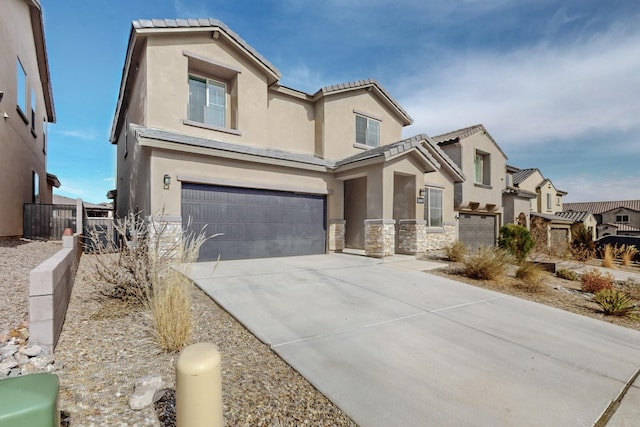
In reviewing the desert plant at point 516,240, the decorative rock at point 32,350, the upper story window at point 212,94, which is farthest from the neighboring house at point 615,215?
the decorative rock at point 32,350

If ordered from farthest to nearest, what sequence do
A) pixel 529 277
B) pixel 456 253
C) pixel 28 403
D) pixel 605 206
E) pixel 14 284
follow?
1. pixel 605 206
2. pixel 456 253
3. pixel 529 277
4. pixel 14 284
5. pixel 28 403

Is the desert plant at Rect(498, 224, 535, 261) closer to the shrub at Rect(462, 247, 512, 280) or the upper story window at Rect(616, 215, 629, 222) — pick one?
the shrub at Rect(462, 247, 512, 280)

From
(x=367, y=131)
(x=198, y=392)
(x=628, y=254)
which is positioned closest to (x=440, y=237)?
(x=367, y=131)

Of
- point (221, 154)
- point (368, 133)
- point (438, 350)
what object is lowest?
point (438, 350)

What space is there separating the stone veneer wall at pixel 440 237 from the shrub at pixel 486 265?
202 inches

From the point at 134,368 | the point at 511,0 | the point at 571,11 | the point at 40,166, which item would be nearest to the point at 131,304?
the point at 134,368

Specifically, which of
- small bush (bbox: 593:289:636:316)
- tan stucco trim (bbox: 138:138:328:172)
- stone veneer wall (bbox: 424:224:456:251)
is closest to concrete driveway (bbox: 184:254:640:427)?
small bush (bbox: 593:289:636:316)

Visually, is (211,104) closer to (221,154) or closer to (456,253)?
(221,154)

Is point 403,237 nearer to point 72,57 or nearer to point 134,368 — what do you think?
point 134,368

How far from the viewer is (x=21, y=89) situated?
37.5 feet

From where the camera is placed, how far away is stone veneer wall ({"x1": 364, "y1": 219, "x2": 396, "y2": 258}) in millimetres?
10922

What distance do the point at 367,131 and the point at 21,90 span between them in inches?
572

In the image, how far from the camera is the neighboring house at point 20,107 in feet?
30.4

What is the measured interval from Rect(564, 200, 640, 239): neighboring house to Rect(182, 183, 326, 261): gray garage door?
44793 mm
